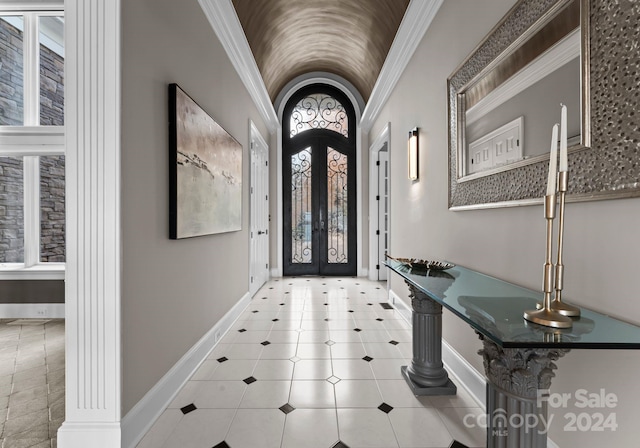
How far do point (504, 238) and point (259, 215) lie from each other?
4114 mm

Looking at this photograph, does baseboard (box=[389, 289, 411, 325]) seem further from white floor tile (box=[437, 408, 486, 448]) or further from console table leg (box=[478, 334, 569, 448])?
console table leg (box=[478, 334, 569, 448])

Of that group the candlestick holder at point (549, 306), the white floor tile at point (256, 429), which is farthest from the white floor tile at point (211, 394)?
the candlestick holder at point (549, 306)

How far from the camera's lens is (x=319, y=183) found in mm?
6266

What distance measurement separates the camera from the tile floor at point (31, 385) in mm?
1696

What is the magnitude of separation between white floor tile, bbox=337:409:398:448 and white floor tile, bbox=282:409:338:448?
6cm

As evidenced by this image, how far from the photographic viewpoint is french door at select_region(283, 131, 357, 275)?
628 cm

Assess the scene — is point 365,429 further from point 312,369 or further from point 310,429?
point 312,369

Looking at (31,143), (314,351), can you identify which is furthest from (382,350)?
(31,143)

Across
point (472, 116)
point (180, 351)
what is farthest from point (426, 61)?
point (180, 351)

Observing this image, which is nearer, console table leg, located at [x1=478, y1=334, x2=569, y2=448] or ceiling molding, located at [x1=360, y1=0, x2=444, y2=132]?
console table leg, located at [x1=478, y1=334, x2=569, y2=448]

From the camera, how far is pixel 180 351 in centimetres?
217

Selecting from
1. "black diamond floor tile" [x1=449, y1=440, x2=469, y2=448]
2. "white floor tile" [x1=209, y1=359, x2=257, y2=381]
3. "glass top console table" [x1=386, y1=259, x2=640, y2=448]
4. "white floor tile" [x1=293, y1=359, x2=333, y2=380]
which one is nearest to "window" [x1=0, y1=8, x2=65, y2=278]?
"white floor tile" [x1=209, y1=359, x2=257, y2=381]

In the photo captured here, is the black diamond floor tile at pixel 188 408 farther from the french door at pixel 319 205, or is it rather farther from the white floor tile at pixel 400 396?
the french door at pixel 319 205

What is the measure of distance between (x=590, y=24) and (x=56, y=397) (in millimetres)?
3670
